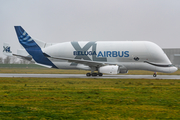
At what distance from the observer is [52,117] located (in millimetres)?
9703

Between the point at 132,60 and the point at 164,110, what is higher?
the point at 132,60

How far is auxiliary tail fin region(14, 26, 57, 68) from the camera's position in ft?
124

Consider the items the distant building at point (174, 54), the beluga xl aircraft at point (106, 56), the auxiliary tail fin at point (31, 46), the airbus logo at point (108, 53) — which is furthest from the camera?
the distant building at point (174, 54)

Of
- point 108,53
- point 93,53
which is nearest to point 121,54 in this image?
point 108,53

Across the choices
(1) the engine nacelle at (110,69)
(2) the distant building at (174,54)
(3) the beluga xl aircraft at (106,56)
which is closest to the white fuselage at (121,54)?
(3) the beluga xl aircraft at (106,56)

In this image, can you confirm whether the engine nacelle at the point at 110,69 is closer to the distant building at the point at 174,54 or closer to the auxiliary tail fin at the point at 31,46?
the auxiliary tail fin at the point at 31,46

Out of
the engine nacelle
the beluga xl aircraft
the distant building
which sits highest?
the distant building

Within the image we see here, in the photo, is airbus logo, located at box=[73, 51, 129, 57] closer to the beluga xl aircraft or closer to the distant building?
the beluga xl aircraft

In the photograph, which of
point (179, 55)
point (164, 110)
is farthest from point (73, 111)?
point (179, 55)

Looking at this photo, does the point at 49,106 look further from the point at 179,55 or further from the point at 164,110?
the point at 179,55

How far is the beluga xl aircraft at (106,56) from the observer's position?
111 ft

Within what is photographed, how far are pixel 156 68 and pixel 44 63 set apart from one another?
1620cm

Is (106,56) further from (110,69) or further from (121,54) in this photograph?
(110,69)

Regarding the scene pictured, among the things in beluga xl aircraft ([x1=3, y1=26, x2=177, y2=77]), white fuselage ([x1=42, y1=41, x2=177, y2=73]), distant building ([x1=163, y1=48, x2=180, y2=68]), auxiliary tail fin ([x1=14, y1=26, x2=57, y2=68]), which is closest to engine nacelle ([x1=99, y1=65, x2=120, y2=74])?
beluga xl aircraft ([x1=3, y1=26, x2=177, y2=77])
